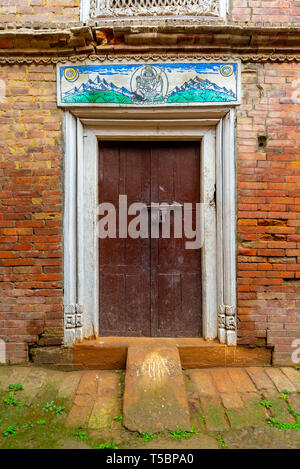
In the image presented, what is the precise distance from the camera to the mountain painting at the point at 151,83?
2908 mm

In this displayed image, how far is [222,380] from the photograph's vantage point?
2.69 meters

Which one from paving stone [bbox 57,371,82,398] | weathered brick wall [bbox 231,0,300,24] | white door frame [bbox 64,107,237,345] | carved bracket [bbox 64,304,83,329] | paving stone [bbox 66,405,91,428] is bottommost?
paving stone [bbox 66,405,91,428]

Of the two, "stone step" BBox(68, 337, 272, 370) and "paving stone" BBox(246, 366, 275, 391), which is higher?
"stone step" BBox(68, 337, 272, 370)

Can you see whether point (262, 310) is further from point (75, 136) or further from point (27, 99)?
point (27, 99)

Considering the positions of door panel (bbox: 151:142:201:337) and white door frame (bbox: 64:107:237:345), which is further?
door panel (bbox: 151:142:201:337)

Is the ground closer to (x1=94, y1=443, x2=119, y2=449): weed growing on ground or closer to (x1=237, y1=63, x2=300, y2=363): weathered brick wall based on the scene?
(x1=94, y1=443, x2=119, y2=449): weed growing on ground

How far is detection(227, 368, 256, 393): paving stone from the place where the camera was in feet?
8.41

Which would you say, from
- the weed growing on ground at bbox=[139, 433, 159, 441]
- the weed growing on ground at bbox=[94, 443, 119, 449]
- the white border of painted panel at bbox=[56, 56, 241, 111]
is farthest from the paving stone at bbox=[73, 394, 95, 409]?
the white border of painted panel at bbox=[56, 56, 241, 111]

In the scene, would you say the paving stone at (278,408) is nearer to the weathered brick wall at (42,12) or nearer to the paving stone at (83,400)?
the paving stone at (83,400)

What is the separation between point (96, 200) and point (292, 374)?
2.73m

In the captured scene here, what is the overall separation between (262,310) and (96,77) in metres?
3.01

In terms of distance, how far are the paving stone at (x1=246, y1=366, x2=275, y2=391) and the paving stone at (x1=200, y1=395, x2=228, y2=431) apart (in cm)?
46

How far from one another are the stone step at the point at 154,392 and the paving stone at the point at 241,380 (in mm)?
567

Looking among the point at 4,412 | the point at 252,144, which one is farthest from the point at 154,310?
the point at 252,144
